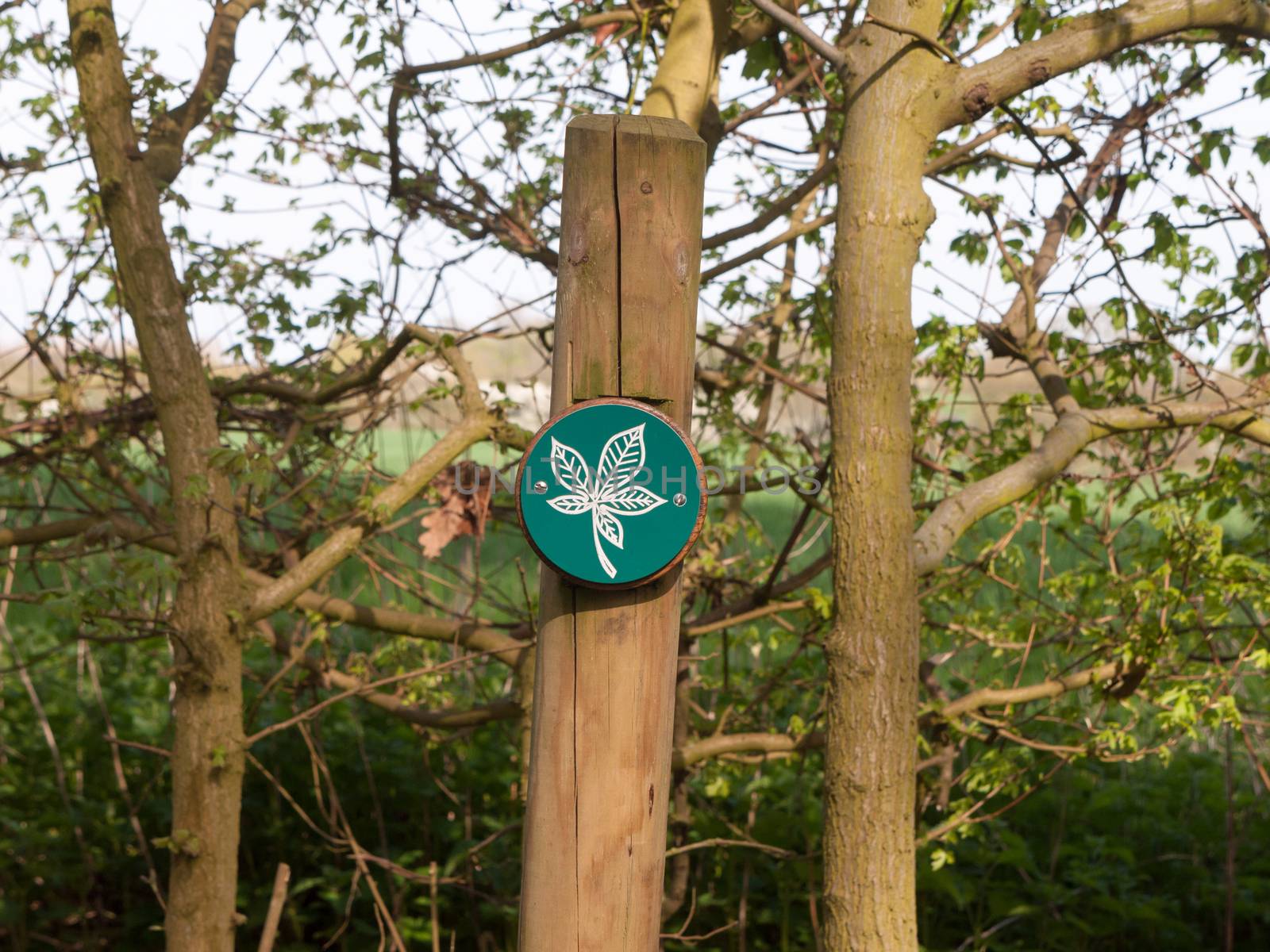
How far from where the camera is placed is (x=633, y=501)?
5.05 ft

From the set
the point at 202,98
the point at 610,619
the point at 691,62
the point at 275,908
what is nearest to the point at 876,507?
the point at 610,619

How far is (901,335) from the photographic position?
2434 mm

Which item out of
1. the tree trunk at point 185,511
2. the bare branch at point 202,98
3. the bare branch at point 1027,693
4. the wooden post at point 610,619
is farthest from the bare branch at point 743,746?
the bare branch at point 202,98

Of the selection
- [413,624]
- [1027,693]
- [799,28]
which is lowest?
[1027,693]

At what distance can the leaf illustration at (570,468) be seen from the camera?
1.54 meters

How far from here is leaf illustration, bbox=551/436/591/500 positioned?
60.7 inches

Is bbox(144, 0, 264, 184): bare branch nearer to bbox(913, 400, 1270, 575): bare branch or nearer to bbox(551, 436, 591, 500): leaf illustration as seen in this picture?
bbox(551, 436, 591, 500): leaf illustration

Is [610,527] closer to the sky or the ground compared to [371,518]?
closer to the ground

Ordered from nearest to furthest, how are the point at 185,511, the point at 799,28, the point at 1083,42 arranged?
the point at 799,28 → the point at 1083,42 → the point at 185,511

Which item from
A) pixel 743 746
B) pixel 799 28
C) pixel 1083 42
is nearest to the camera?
pixel 799 28

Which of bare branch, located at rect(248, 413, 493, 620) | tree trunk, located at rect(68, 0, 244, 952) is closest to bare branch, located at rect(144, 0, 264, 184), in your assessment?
tree trunk, located at rect(68, 0, 244, 952)

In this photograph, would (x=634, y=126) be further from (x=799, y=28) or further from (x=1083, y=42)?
(x=1083, y=42)

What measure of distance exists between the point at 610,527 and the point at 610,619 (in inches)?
5.4

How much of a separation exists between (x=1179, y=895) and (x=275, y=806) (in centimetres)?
406
